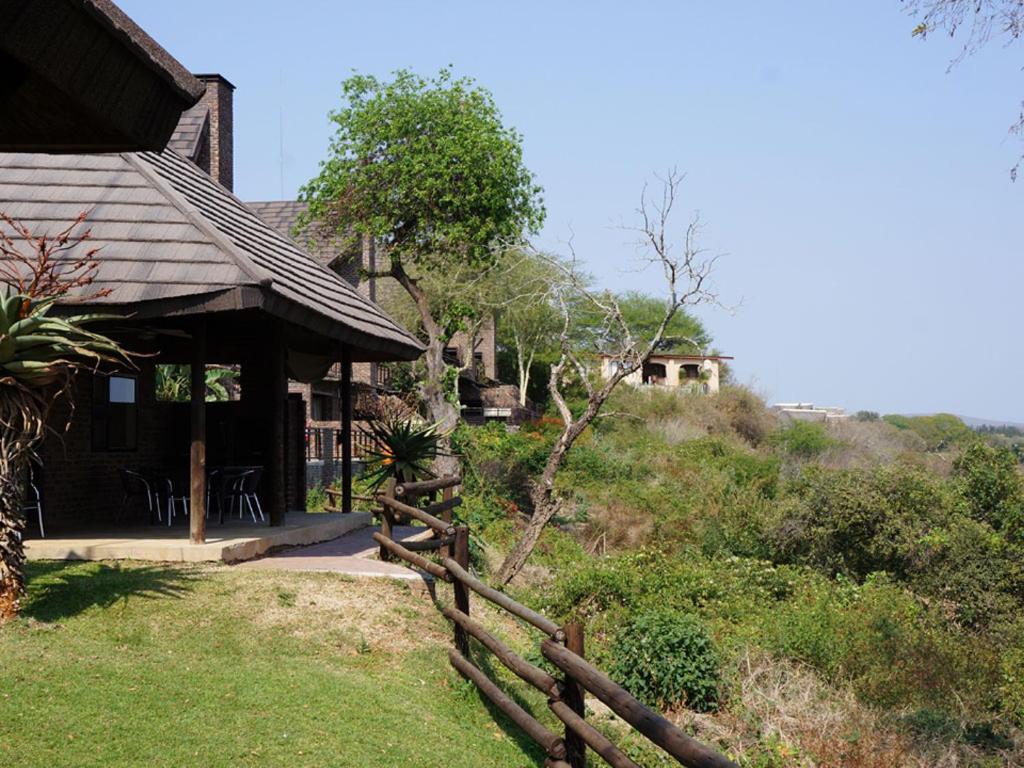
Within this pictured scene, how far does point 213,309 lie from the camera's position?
38.0ft

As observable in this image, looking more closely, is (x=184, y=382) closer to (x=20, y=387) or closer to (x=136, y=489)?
(x=136, y=489)

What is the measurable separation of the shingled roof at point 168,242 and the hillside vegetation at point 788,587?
18.4 ft

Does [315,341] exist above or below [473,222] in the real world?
below

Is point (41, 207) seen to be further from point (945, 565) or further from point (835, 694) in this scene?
point (945, 565)

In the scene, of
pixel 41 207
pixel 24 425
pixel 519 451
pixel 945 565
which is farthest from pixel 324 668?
pixel 519 451

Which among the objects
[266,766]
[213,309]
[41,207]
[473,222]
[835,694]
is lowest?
[835,694]

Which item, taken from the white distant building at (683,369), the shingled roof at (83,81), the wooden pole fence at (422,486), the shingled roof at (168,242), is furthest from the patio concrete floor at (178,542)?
the white distant building at (683,369)

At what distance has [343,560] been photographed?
13008 millimetres

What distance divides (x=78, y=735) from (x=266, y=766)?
1.21 metres

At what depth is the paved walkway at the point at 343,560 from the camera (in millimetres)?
12078

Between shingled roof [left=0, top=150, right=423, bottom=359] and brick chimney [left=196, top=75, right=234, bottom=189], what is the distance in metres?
6.11

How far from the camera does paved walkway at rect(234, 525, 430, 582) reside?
1208 centimetres

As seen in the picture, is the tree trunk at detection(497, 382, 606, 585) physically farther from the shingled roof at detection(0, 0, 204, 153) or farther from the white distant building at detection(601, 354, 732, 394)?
the white distant building at detection(601, 354, 732, 394)

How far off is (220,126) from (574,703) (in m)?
17.2
